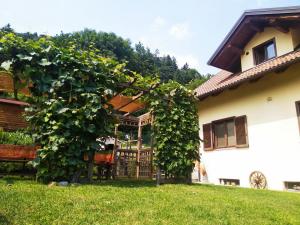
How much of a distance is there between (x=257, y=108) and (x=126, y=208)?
7.44 metres

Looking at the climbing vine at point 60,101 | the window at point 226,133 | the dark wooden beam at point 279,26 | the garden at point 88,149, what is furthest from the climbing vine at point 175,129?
the dark wooden beam at point 279,26

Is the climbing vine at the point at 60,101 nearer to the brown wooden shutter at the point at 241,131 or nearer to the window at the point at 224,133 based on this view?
the brown wooden shutter at the point at 241,131

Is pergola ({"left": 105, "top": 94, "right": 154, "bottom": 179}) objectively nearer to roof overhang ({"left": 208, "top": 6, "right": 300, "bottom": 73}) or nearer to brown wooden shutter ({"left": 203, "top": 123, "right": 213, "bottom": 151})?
brown wooden shutter ({"left": 203, "top": 123, "right": 213, "bottom": 151})

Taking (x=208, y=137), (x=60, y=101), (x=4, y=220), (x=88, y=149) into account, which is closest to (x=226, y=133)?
(x=208, y=137)

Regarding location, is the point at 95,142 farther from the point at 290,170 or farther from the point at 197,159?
the point at 290,170

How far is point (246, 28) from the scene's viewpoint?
11953 mm

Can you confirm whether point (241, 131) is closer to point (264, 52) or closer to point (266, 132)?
point (266, 132)

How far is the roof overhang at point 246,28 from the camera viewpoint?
10.2m

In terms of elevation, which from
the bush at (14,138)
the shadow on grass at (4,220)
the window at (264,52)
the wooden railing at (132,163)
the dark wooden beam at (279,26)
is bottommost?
the shadow on grass at (4,220)

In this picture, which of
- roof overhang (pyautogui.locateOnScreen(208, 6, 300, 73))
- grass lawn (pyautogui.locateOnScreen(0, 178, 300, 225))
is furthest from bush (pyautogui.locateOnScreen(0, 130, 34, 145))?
roof overhang (pyautogui.locateOnScreen(208, 6, 300, 73))

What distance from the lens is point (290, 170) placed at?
8.90 m

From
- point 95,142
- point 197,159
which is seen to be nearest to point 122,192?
point 95,142

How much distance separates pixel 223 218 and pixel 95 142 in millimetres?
3192

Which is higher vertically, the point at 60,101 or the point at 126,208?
the point at 60,101
